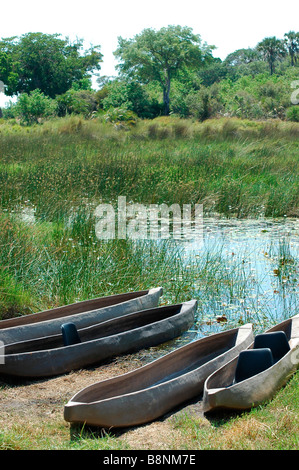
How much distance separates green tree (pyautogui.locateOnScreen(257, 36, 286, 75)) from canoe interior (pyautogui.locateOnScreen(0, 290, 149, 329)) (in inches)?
2328

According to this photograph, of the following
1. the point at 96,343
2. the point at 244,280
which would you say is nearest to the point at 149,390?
the point at 96,343

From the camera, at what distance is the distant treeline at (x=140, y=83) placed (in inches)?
1219

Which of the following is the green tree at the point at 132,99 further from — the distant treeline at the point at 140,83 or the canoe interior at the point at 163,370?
the canoe interior at the point at 163,370

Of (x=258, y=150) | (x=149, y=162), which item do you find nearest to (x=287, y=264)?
(x=149, y=162)

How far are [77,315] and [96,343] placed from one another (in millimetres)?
624

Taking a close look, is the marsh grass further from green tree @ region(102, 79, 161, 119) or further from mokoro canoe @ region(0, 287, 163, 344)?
green tree @ region(102, 79, 161, 119)

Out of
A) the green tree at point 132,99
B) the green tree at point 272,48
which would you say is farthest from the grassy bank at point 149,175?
the green tree at point 272,48

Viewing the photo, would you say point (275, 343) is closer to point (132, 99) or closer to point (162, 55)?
point (132, 99)

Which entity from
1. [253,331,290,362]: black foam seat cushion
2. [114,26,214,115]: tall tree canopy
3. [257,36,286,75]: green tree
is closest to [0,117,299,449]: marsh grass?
[253,331,290,362]: black foam seat cushion

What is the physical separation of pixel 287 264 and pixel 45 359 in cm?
405

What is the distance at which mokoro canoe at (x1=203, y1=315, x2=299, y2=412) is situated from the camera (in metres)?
3.52

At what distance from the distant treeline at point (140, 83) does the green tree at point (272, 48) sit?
5.50m
